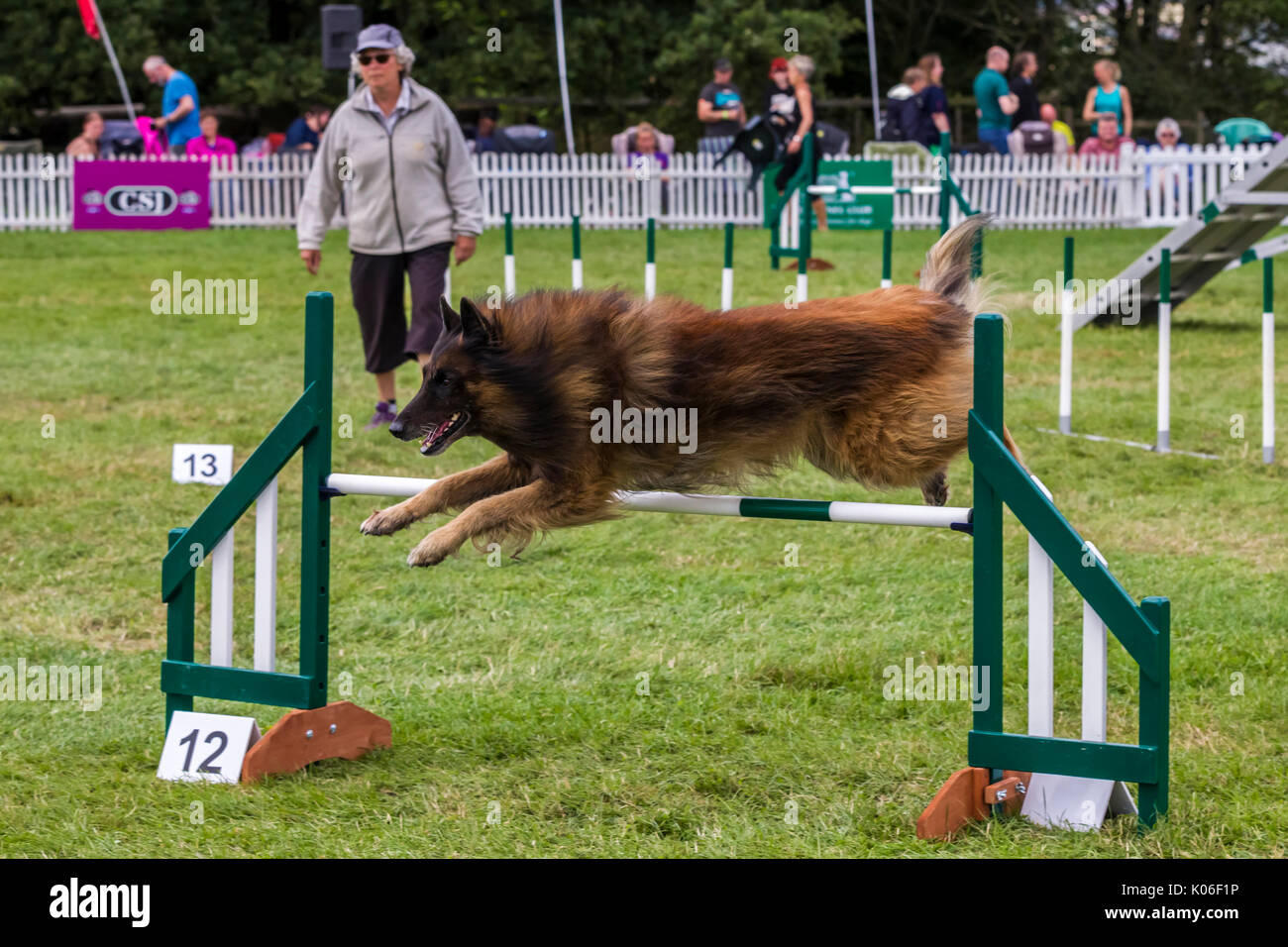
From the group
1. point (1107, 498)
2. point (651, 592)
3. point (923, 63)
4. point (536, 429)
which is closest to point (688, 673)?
point (651, 592)

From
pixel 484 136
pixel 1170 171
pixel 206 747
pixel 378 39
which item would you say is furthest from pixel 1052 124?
pixel 206 747

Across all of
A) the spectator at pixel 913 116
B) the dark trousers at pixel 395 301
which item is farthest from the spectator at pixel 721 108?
the dark trousers at pixel 395 301

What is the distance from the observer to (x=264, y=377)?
10.4 meters

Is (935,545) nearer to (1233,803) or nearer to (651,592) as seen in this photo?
(651,592)

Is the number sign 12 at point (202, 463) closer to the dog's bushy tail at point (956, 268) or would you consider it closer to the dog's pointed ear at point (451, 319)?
the dog's pointed ear at point (451, 319)

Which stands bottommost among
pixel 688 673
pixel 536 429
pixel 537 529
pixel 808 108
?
pixel 688 673

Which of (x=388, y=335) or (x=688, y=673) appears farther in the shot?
(x=388, y=335)

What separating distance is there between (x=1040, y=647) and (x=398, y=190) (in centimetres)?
506

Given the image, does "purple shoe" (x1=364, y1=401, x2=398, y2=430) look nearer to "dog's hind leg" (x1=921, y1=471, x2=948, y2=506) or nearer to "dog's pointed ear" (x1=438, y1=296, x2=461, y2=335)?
"dog's hind leg" (x1=921, y1=471, x2=948, y2=506)

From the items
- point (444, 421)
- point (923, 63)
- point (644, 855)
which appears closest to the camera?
point (644, 855)

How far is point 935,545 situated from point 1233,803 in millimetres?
2880

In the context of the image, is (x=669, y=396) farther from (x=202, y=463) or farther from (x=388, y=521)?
(x=202, y=463)

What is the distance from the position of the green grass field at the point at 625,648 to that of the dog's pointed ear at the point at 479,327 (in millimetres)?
1224

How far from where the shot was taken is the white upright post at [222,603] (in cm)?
448
